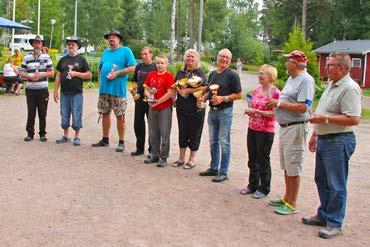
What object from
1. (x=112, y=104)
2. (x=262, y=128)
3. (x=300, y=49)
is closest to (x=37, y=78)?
(x=112, y=104)

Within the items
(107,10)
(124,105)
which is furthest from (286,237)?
(107,10)

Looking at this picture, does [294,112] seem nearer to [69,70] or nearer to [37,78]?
[69,70]

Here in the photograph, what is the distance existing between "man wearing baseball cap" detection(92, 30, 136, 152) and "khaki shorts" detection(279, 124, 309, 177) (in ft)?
12.2

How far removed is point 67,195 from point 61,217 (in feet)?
2.70

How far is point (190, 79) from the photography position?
723 cm

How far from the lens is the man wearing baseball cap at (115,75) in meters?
8.58

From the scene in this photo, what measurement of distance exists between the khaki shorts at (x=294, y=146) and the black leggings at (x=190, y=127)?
2.09 meters

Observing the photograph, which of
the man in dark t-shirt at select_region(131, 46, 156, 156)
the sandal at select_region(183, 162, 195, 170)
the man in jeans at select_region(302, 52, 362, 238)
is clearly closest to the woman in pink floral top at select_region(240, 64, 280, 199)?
the man in jeans at select_region(302, 52, 362, 238)

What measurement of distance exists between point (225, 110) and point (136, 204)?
189 cm

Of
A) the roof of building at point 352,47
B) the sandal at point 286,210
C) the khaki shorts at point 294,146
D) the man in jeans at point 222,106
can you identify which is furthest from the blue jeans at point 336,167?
the roof of building at point 352,47

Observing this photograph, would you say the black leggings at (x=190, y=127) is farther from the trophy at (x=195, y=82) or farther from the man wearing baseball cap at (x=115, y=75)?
the man wearing baseball cap at (x=115, y=75)

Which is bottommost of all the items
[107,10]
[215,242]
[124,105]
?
[215,242]

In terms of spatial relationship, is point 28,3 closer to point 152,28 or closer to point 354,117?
point 152,28

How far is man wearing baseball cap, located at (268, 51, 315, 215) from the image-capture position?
17.6ft
